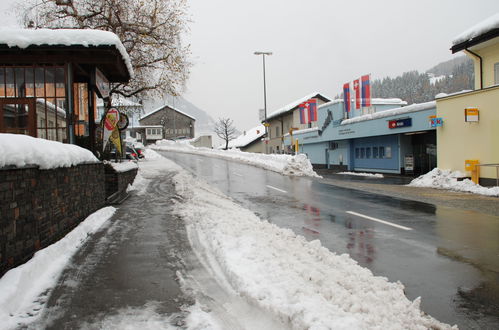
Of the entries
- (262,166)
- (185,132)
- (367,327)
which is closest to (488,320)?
(367,327)

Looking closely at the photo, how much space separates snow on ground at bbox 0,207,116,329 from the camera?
3914 millimetres

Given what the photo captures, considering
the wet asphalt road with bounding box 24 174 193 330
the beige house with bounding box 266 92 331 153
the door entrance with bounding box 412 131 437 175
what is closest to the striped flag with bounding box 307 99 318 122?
the beige house with bounding box 266 92 331 153

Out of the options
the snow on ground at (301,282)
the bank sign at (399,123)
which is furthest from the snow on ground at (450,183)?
the snow on ground at (301,282)

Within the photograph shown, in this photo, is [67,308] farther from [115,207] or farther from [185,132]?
[185,132]

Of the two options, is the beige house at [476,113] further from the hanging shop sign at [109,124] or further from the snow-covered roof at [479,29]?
the hanging shop sign at [109,124]

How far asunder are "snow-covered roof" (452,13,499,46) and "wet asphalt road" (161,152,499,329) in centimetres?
1149

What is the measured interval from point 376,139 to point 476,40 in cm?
1395

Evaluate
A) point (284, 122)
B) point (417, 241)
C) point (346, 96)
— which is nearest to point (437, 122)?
point (417, 241)

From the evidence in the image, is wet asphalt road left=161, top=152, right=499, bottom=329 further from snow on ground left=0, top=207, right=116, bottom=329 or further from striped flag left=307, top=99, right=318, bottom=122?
striped flag left=307, top=99, right=318, bottom=122

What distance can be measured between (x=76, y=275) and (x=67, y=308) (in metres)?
1.12

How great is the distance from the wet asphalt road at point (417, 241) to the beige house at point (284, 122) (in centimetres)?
3958

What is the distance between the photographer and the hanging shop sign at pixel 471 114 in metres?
17.7

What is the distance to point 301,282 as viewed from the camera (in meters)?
4.40

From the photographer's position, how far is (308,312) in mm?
3535
